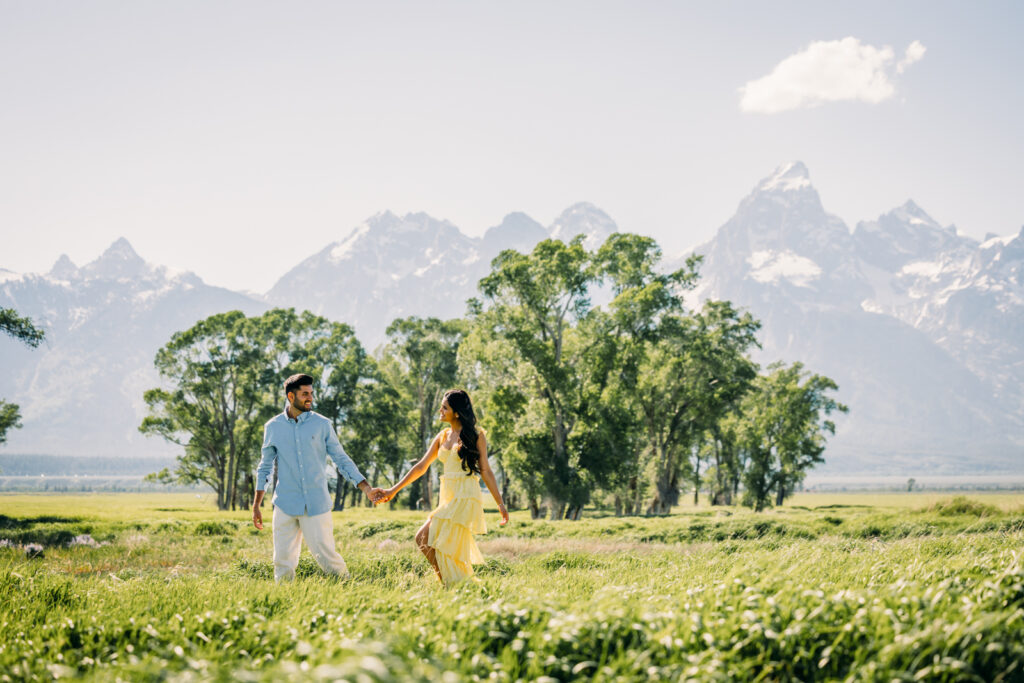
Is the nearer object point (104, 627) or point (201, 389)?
point (104, 627)

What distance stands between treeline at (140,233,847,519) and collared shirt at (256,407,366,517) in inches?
1004

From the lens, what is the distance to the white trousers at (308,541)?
820cm

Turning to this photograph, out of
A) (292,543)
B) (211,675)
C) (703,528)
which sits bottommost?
(703,528)

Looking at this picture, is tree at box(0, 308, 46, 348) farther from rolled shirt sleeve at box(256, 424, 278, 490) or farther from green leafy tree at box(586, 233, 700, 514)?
green leafy tree at box(586, 233, 700, 514)

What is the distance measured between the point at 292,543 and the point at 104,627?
3.64 m

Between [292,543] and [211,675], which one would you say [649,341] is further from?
[211,675]

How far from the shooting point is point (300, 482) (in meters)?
8.30

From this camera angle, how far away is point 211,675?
3188 mm

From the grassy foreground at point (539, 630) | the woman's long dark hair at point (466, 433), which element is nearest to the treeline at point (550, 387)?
the woman's long dark hair at point (466, 433)

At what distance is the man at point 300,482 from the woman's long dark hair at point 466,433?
1.29m

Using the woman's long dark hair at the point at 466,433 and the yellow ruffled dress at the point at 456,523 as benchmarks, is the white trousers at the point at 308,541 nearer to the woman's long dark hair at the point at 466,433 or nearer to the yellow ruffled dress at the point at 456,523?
the yellow ruffled dress at the point at 456,523

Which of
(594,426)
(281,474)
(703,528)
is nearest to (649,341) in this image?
(594,426)

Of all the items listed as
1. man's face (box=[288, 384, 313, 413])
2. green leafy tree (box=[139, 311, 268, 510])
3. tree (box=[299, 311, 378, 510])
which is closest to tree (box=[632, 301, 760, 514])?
tree (box=[299, 311, 378, 510])

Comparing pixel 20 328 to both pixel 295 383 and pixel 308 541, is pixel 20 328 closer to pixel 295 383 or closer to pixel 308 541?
pixel 295 383
